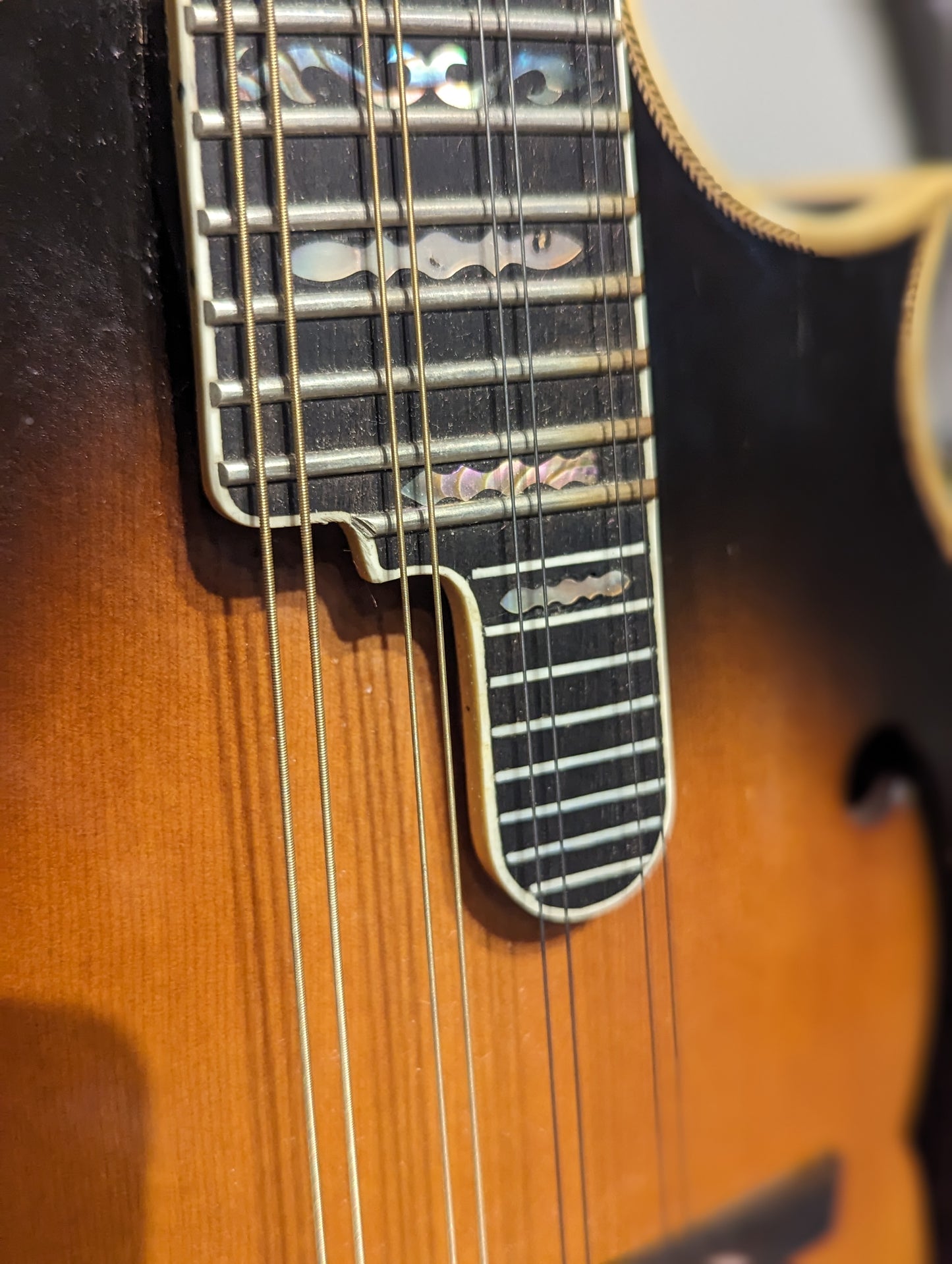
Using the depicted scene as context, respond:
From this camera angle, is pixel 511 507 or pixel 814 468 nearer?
pixel 511 507

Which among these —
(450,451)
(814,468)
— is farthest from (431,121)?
(814,468)

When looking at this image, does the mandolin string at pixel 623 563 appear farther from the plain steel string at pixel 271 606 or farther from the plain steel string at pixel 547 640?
the plain steel string at pixel 271 606

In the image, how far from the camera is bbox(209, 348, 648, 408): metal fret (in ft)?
Result: 1.23

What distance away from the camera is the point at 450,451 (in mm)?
408

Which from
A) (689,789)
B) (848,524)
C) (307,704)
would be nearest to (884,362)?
(848,524)

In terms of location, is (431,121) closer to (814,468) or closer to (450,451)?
(450,451)

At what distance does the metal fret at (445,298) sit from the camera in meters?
0.37

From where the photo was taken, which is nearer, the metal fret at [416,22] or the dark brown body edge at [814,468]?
the metal fret at [416,22]

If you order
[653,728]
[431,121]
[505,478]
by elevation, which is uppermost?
[431,121]

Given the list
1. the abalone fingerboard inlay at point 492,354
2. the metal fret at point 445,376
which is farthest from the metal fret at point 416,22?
the metal fret at point 445,376

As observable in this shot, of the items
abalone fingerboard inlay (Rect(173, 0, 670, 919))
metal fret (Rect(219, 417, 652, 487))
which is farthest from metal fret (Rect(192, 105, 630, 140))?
metal fret (Rect(219, 417, 652, 487))

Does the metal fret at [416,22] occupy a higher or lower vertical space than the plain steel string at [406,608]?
higher

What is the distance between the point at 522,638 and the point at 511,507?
5 cm

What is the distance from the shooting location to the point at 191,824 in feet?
1.31
